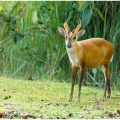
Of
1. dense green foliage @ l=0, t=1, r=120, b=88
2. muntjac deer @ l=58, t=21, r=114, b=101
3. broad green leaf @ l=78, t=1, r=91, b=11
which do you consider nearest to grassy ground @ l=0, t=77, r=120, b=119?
muntjac deer @ l=58, t=21, r=114, b=101

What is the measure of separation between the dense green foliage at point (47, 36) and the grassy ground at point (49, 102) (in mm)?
759

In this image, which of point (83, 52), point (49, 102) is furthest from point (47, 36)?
point (49, 102)

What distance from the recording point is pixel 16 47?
11414 millimetres

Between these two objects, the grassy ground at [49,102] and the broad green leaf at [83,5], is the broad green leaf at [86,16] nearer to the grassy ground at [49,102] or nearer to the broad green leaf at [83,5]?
the broad green leaf at [83,5]

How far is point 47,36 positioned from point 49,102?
13.0 feet

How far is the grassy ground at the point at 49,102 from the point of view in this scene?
5945mm

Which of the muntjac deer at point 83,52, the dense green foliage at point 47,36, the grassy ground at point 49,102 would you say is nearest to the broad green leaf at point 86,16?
the grassy ground at point 49,102

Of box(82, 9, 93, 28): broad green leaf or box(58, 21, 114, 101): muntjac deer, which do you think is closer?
box(82, 9, 93, 28): broad green leaf

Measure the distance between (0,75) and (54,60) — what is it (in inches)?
49.9

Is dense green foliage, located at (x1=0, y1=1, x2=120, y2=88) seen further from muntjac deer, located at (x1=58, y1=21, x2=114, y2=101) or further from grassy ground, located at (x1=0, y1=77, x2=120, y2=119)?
muntjac deer, located at (x1=58, y1=21, x2=114, y2=101)

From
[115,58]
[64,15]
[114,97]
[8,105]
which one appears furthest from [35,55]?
[8,105]

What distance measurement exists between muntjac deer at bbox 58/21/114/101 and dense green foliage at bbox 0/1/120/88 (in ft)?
5.26

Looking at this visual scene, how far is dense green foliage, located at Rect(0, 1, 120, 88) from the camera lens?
10.3m

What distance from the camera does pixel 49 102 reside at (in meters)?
7.25
